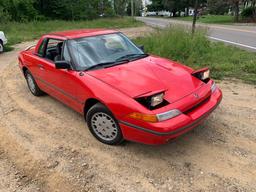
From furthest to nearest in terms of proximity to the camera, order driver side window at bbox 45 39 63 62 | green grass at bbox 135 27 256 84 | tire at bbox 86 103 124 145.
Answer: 1. green grass at bbox 135 27 256 84
2. driver side window at bbox 45 39 63 62
3. tire at bbox 86 103 124 145

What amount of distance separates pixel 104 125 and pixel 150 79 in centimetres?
93

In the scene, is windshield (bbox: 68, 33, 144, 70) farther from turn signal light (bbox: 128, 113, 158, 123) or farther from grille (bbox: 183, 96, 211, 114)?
grille (bbox: 183, 96, 211, 114)

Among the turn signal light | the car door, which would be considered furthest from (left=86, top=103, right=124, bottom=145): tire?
the turn signal light

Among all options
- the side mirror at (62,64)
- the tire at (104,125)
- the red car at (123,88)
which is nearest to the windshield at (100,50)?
the red car at (123,88)

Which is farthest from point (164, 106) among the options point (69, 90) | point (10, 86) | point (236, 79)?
point (10, 86)

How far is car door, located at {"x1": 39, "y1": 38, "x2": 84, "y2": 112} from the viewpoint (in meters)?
4.04

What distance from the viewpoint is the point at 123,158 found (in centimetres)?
345

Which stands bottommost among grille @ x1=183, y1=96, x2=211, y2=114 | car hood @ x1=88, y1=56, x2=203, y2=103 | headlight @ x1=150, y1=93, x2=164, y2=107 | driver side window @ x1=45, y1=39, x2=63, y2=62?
grille @ x1=183, y1=96, x2=211, y2=114

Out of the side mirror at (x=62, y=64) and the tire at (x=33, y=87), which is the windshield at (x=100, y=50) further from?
the tire at (x=33, y=87)

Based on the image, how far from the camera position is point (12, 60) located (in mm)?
9914

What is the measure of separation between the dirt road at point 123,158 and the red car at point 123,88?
372 mm

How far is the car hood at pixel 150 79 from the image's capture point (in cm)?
335

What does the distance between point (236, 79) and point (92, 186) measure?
4.82m

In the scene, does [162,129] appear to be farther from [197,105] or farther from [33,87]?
[33,87]
